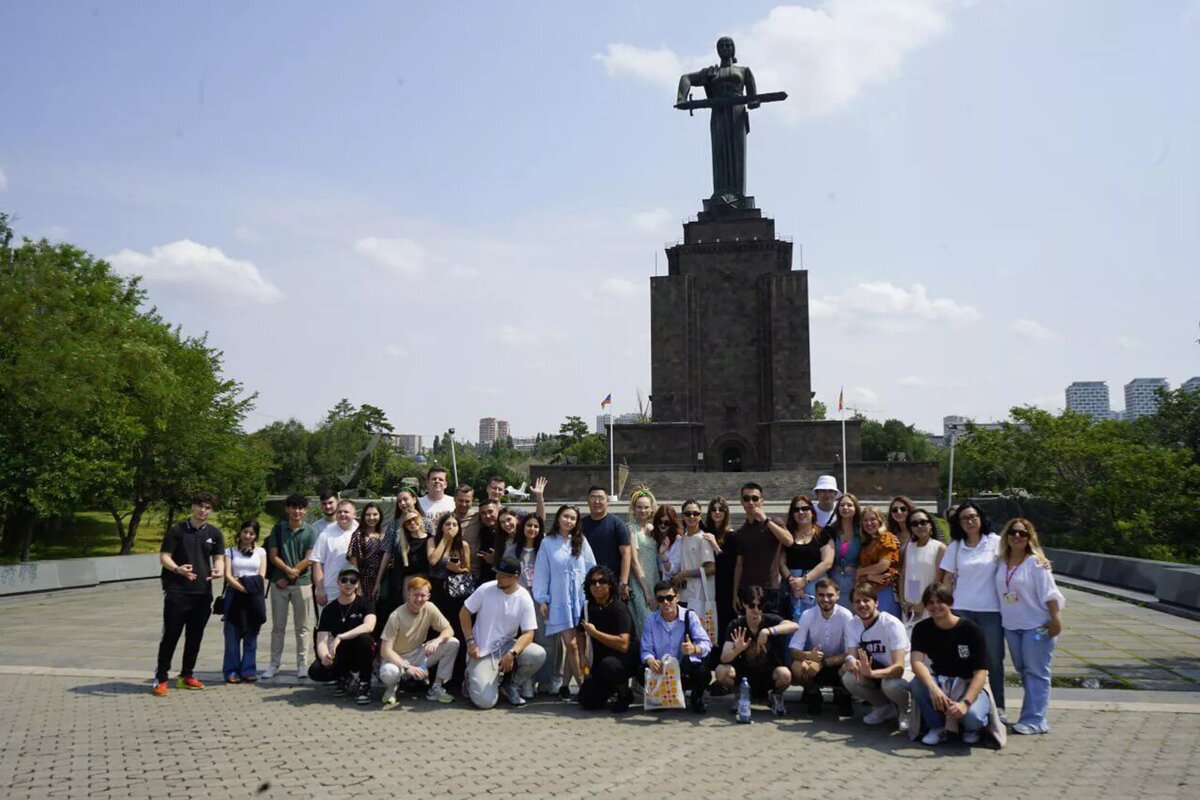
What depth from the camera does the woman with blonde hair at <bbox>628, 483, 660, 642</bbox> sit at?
8289 millimetres

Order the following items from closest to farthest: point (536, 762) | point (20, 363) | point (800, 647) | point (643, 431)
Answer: point (536, 762) → point (800, 647) → point (20, 363) → point (643, 431)

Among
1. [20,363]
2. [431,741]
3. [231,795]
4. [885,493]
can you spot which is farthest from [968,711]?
[885,493]

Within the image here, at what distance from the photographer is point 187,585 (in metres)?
8.41

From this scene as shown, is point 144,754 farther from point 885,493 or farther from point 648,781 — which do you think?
point 885,493

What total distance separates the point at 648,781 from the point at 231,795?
2.59 m

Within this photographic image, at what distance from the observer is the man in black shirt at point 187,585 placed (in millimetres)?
8281

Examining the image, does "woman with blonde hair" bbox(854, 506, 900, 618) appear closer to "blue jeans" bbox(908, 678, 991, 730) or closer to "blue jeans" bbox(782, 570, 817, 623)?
"blue jeans" bbox(782, 570, 817, 623)

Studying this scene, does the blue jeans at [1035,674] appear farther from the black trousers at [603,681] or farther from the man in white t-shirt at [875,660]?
the black trousers at [603,681]

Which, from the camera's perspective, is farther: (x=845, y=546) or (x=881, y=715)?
(x=845, y=546)

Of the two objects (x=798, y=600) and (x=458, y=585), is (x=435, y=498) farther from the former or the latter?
(x=798, y=600)

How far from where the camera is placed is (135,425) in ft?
72.2

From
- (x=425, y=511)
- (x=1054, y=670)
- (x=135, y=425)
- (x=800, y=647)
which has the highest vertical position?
(x=135, y=425)

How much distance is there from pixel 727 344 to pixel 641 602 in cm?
3532

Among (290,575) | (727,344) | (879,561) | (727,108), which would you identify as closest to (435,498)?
(290,575)
